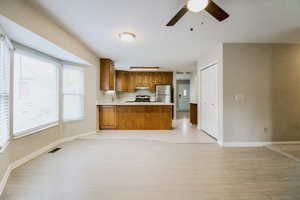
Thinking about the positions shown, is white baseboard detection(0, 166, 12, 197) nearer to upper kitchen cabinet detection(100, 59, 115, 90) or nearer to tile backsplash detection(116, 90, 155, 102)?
upper kitchen cabinet detection(100, 59, 115, 90)

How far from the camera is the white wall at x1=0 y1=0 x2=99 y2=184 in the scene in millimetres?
1965

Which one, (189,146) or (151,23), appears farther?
(189,146)

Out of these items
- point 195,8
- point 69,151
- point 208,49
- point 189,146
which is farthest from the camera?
point 208,49

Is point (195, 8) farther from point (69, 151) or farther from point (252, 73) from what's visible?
point (69, 151)

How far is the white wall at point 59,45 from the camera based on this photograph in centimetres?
196

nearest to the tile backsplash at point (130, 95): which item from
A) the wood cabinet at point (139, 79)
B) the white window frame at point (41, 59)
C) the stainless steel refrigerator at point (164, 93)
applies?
the wood cabinet at point (139, 79)

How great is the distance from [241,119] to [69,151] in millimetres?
3865

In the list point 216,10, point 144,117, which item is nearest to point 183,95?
point 144,117

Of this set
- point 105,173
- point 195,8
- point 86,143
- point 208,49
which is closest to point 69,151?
point 86,143

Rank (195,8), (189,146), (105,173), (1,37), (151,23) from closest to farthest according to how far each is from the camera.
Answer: (195,8) → (1,37) → (105,173) → (151,23) → (189,146)

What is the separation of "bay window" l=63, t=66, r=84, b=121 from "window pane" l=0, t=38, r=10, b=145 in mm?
1703

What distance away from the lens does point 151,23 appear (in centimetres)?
266

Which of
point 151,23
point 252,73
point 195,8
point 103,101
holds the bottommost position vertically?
point 103,101

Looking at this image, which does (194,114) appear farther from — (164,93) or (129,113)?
(129,113)
